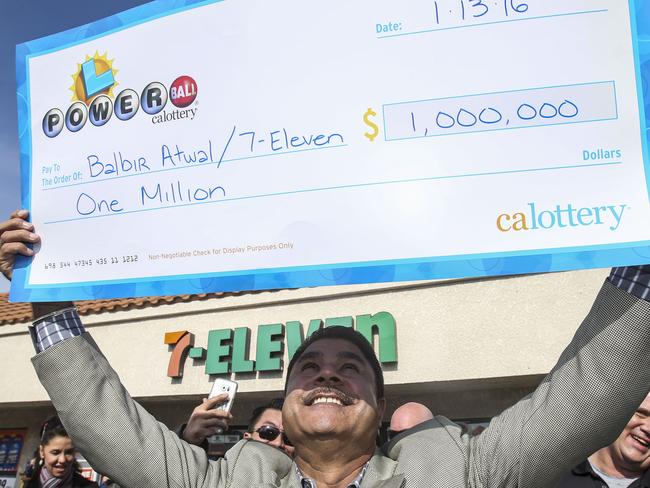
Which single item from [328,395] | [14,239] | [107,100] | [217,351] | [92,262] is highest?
[107,100]

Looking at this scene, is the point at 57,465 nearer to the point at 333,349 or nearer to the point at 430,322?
the point at 333,349

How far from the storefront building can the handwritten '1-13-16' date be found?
5.79 m

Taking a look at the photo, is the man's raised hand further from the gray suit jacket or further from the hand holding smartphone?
the gray suit jacket

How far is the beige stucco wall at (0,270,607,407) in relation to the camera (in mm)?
6961

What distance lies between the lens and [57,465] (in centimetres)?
374

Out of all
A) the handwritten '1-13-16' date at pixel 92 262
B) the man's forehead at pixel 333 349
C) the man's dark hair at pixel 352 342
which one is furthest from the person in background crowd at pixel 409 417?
the handwritten '1-13-16' date at pixel 92 262

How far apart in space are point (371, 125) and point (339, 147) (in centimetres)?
12

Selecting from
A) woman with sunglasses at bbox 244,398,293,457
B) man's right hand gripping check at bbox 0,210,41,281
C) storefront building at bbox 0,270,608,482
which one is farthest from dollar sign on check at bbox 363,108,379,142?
storefront building at bbox 0,270,608,482

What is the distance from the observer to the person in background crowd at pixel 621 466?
268 cm

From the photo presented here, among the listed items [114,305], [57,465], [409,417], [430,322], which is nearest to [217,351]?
[114,305]

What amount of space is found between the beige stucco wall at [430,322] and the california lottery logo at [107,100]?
581 cm

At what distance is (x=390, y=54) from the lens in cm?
180

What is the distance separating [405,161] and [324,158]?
0.84ft

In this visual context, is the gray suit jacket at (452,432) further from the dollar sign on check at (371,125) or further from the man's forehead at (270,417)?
the man's forehead at (270,417)
